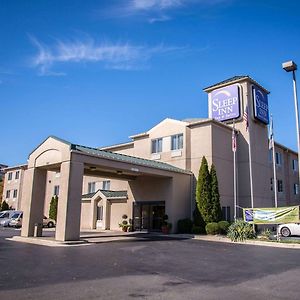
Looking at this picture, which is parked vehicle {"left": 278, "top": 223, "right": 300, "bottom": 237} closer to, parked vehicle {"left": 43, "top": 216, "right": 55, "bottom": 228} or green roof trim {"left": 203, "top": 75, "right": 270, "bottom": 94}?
green roof trim {"left": 203, "top": 75, "right": 270, "bottom": 94}

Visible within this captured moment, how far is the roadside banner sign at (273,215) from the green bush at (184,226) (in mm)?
5192

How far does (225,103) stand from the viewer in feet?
105

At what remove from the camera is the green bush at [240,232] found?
2081 cm

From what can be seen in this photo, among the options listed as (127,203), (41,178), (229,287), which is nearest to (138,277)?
(229,287)

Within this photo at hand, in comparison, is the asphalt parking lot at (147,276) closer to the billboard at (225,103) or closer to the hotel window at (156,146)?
the hotel window at (156,146)

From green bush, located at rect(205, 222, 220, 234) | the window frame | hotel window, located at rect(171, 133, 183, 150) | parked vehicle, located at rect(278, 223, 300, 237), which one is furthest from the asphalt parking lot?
the window frame

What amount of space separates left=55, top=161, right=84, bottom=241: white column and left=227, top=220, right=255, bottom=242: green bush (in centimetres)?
918

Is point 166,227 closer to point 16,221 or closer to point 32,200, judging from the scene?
point 32,200

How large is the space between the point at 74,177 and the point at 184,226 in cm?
1045

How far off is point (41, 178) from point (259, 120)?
19921mm

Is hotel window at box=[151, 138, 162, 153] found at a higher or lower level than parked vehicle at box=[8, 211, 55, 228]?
higher

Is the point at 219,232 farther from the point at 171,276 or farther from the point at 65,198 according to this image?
the point at 171,276

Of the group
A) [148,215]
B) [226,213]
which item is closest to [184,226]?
[148,215]

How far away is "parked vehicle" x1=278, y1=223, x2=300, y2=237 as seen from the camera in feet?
73.9
